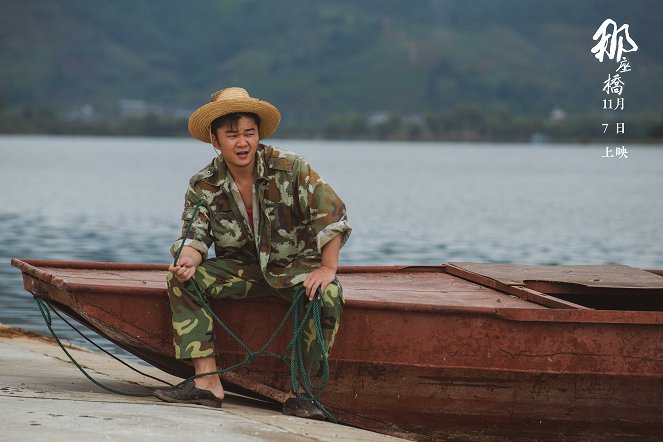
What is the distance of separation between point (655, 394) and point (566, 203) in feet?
118

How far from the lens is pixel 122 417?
19.7 feet

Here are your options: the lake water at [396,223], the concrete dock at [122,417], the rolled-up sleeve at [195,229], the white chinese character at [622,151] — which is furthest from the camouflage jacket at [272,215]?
the white chinese character at [622,151]

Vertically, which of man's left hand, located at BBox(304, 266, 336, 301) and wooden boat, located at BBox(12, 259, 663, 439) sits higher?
man's left hand, located at BBox(304, 266, 336, 301)

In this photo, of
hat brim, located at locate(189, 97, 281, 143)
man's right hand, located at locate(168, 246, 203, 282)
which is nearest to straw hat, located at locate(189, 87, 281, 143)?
hat brim, located at locate(189, 97, 281, 143)

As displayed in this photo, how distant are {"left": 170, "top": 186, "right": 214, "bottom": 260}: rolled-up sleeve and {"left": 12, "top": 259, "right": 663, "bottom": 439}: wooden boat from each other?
0.35 m

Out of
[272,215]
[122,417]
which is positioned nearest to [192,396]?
[122,417]

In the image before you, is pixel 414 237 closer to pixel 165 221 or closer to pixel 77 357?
pixel 165 221

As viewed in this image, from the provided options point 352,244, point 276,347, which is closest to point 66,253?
point 352,244

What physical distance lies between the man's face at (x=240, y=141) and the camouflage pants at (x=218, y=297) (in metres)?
0.63

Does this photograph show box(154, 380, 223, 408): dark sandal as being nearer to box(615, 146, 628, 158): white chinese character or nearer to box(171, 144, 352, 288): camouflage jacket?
box(171, 144, 352, 288): camouflage jacket

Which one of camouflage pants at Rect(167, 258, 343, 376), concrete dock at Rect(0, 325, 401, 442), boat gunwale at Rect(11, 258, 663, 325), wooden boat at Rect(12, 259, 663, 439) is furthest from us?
wooden boat at Rect(12, 259, 663, 439)

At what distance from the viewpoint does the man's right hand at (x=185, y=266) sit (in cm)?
651

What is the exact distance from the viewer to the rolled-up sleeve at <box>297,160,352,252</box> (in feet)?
21.8

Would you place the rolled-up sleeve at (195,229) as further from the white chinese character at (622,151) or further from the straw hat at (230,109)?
the white chinese character at (622,151)
